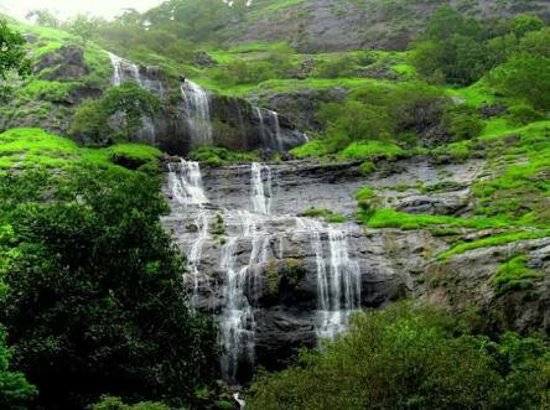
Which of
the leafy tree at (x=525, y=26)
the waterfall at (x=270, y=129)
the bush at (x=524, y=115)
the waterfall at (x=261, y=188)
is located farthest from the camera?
the leafy tree at (x=525, y=26)

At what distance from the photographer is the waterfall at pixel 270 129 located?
238ft

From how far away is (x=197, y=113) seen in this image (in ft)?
236

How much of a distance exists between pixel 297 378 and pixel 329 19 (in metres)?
109

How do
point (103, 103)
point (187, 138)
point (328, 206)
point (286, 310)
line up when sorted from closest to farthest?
1. point (286, 310)
2. point (328, 206)
3. point (103, 103)
4. point (187, 138)

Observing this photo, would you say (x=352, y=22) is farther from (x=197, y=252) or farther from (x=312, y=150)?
(x=197, y=252)

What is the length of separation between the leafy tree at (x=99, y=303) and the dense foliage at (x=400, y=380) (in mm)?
4532

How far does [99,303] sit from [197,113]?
47479mm

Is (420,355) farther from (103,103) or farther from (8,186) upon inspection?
(103,103)

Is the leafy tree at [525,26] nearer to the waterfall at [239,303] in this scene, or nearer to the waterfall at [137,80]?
the waterfall at [137,80]

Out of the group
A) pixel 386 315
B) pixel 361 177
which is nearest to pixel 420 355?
pixel 386 315

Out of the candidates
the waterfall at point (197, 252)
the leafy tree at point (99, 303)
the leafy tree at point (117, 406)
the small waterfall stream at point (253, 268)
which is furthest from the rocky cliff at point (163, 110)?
the leafy tree at point (117, 406)

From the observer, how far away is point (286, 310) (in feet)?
124

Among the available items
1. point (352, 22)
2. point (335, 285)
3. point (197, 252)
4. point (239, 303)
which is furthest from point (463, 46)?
point (239, 303)

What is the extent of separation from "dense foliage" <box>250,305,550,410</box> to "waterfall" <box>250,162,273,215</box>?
98.8 feet
